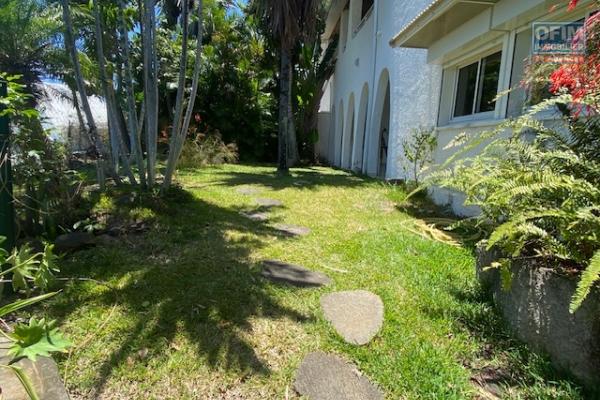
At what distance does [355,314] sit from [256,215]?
3241 millimetres

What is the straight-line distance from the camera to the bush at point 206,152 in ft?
41.7

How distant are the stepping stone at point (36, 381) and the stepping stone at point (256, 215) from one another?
3676 millimetres

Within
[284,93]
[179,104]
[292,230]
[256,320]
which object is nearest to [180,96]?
[179,104]

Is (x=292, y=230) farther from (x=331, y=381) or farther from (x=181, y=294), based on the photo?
(x=331, y=381)

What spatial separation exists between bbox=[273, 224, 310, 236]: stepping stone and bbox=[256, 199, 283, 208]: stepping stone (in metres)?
1.37

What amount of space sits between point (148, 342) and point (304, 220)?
3.38m

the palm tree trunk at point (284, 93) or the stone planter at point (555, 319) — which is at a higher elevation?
the palm tree trunk at point (284, 93)

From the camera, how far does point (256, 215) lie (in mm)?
5793

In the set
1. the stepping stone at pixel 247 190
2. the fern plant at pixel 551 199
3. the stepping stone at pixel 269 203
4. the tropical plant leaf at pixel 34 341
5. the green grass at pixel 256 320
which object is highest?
the fern plant at pixel 551 199

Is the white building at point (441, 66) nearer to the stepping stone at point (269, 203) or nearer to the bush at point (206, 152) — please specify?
the stepping stone at point (269, 203)

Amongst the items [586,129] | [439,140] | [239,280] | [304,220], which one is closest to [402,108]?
[439,140]

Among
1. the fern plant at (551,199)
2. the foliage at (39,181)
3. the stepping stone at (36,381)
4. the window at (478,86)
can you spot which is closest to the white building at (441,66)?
the window at (478,86)

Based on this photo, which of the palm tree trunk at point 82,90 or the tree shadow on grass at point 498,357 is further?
the palm tree trunk at point 82,90

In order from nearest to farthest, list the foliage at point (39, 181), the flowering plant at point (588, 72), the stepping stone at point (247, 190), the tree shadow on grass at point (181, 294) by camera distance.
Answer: the tree shadow on grass at point (181, 294)
the flowering plant at point (588, 72)
the foliage at point (39, 181)
the stepping stone at point (247, 190)
